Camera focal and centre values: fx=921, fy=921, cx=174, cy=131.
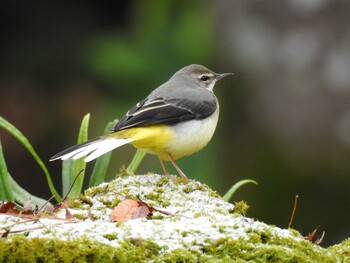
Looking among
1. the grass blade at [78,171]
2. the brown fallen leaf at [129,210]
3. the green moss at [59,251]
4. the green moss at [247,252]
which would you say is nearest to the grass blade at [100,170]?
the grass blade at [78,171]

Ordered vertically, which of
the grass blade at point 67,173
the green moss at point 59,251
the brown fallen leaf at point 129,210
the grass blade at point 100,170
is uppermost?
the green moss at point 59,251

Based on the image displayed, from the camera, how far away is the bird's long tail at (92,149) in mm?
4773

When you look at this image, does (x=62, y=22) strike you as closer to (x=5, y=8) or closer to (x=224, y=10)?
(x=5, y=8)

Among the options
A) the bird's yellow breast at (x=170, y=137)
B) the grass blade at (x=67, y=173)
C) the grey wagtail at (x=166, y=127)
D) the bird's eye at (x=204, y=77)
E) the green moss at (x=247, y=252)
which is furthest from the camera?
the bird's eye at (x=204, y=77)

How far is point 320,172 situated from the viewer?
24.2ft

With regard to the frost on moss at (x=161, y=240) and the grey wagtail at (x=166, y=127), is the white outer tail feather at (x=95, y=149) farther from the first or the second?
the frost on moss at (x=161, y=240)

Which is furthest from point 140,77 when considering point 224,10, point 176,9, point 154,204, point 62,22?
point 154,204

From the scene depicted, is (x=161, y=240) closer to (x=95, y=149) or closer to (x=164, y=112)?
(x=95, y=149)

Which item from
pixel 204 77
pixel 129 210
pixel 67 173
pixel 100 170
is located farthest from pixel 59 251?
pixel 204 77

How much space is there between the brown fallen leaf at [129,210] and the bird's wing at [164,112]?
1.57 meters

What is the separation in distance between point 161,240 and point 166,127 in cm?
224

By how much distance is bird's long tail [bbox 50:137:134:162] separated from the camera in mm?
4773

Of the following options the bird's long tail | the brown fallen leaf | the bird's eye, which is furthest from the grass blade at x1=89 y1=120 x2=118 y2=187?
the brown fallen leaf

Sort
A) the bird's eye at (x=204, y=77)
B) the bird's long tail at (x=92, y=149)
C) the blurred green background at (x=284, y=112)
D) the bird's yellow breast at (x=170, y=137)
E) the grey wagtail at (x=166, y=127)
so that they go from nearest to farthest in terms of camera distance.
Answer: the bird's long tail at (x=92, y=149)
the grey wagtail at (x=166, y=127)
the bird's yellow breast at (x=170, y=137)
the bird's eye at (x=204, y=77)
the blurred green background at (x=284, y=112)
